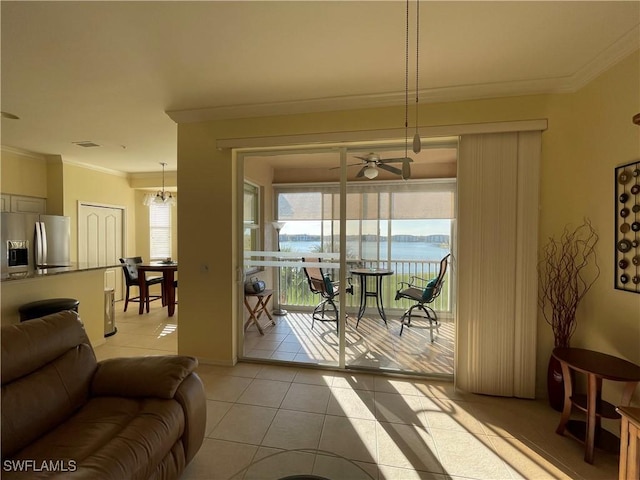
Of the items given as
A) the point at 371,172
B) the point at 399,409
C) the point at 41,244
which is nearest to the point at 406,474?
the point at 399,409

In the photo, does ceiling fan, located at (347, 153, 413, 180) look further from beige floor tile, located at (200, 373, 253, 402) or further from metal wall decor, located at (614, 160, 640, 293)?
beige floor tile, located at (200, 373, 253, 402)

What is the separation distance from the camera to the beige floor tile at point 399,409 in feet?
7.29

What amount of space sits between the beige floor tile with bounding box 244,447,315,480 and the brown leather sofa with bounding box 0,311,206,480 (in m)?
0.47

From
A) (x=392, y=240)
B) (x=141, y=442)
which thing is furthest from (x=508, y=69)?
(x=141, y=442)

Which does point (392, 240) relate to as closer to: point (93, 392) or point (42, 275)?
point (93, 392)

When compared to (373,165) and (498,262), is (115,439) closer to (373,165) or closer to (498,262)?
(373,165)

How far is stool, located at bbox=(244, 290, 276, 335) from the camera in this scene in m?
3.56

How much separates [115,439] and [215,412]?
1064 millimetres

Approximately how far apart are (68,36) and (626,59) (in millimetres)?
3734

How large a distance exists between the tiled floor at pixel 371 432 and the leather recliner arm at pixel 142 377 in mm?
550

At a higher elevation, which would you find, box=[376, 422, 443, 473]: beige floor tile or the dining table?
the dining table

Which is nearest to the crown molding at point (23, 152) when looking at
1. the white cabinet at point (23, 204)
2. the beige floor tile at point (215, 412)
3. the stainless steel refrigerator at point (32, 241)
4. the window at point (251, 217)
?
the white cabinet at point (23, 204)

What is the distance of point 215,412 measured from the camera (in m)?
2.28

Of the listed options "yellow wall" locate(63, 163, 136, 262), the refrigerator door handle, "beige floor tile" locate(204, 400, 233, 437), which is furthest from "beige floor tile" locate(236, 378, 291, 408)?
"yellow wall" locate(63, 163, 136, 262)
